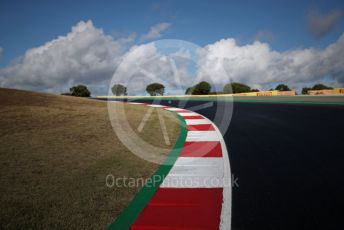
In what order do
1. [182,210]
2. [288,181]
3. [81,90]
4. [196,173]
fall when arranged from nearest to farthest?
[182,210] < [288,181] < [196,173] < [81,90]

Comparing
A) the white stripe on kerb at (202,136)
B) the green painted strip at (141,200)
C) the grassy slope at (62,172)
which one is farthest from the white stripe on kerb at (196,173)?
the white stripe on kerb at (202,136)

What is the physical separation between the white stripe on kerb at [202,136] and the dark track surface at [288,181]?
16.4 inches

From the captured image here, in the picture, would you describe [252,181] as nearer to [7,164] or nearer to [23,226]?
[23,226]

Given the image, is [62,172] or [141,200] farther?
[62,172]

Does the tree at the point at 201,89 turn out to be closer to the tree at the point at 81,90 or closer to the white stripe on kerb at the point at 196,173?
the tree at the point at 81,90

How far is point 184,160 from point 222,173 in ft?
2.93

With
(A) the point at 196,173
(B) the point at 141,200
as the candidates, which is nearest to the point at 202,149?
(A) the point at 196,173

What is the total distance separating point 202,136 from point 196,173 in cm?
259

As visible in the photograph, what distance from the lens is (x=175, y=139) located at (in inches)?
239

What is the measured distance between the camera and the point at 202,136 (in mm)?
6207

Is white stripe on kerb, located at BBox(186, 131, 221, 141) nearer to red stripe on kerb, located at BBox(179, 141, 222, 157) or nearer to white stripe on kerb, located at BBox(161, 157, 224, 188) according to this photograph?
red stripe on kerb, located at BBox(179, 141, 222, 157)

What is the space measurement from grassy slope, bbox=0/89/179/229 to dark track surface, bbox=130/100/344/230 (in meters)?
1.30

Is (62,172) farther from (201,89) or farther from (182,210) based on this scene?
(201,89)

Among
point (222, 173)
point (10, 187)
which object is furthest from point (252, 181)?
point (10, 187)
